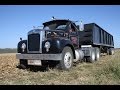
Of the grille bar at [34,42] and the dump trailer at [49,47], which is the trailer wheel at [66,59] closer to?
the dump trailer at [49,47]

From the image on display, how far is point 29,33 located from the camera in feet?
28.5

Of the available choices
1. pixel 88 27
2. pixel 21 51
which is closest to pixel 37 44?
pixel 21 51

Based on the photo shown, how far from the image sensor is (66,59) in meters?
8.45

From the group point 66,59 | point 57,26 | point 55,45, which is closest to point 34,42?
point 55,45

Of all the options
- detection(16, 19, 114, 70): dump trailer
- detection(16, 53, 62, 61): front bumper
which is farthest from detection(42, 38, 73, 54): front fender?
detection(16, 53, 62, 61): front bumper

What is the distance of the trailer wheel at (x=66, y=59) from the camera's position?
808 centimetres

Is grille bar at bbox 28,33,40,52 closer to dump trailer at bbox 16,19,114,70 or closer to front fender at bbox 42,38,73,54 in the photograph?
dump trailer at bbox 16,19,114,70

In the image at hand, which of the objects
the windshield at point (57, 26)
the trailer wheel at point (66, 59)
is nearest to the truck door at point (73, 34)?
the windshield at point (57, 26)

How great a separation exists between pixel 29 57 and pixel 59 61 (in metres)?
1.24

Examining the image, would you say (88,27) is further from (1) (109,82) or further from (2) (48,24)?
(1) (109,82)

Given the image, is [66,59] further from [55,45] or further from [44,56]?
[44,56]
